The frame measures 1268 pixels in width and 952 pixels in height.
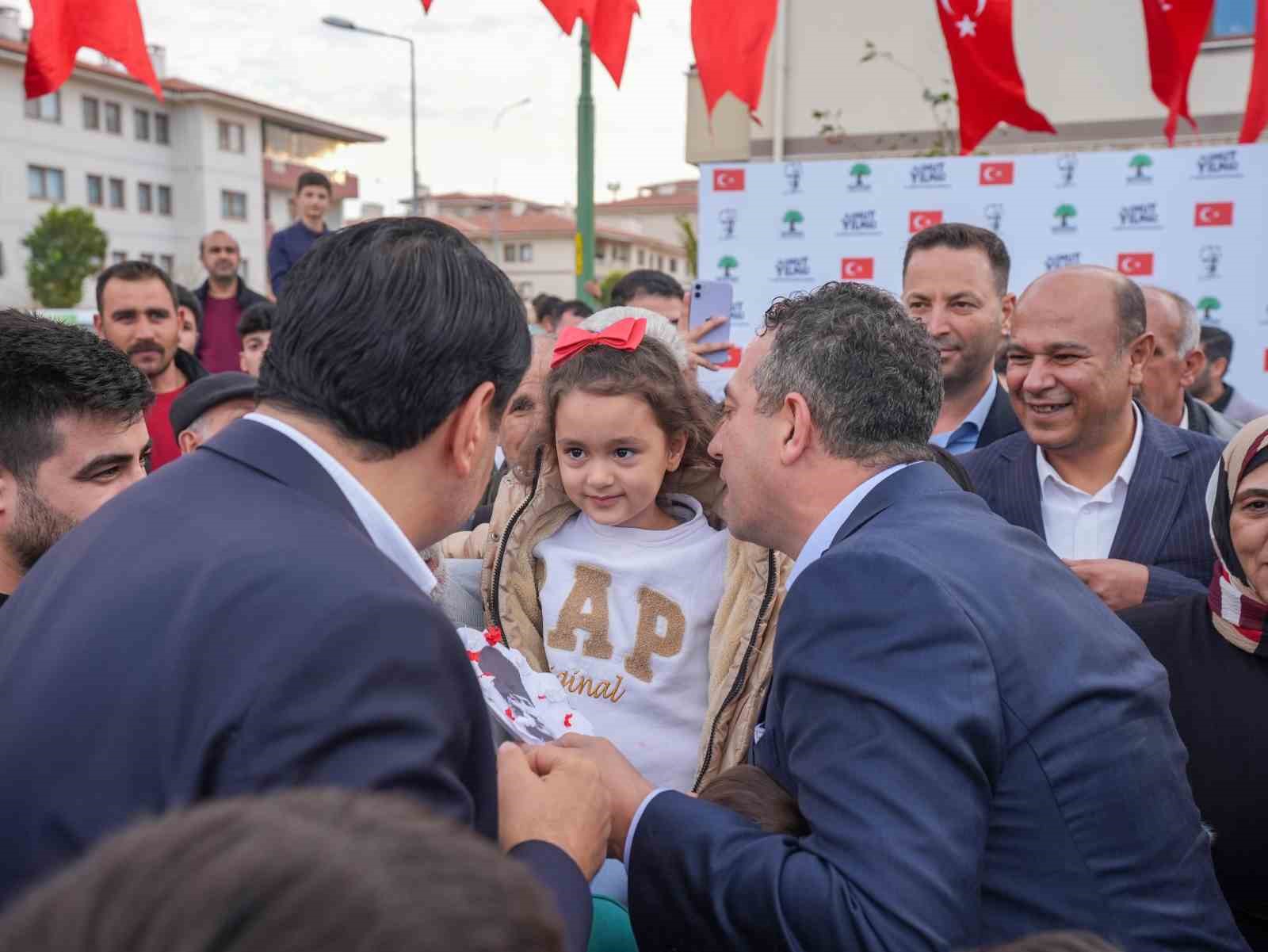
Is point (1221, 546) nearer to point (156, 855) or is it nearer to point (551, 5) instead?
point (156, 855)

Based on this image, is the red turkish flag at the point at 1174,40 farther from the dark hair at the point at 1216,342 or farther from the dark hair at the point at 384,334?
the dark hair at the point at 384,334

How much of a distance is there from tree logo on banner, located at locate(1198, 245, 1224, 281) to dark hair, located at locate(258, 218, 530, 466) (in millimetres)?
6034

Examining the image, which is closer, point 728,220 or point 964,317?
point 964,317

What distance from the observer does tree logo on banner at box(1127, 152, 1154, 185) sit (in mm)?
6512

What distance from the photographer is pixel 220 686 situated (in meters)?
1.23

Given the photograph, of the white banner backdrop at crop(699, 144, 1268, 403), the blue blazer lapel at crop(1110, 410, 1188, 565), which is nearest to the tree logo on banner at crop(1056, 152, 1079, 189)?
the white banner backdrop at crop(699, 144, 1268, 403)

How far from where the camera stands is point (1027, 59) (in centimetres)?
1166

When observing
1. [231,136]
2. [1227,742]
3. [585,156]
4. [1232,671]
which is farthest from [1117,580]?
[231,136]

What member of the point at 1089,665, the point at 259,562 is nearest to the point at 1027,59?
the point at 1089,665

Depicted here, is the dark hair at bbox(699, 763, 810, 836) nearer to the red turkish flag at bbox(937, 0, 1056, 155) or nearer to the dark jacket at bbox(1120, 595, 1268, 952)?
the dark jacket at bbox(1120, 595, 1268, 952)

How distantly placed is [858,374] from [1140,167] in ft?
16.9

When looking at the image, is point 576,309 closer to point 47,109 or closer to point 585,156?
point 585,156

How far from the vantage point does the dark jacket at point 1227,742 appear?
7.97ft

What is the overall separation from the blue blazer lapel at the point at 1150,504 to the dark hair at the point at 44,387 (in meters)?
2.88
